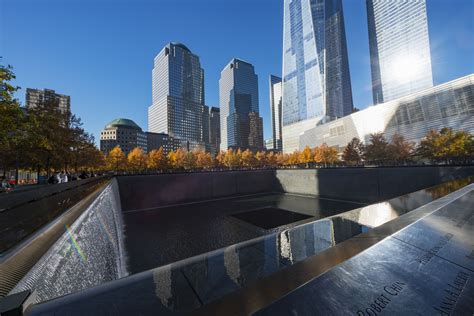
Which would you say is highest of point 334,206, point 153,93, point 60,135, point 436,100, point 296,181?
point 153,93

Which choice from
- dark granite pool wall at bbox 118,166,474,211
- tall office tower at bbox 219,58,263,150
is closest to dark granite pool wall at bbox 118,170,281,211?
dark granite pool wall at bbox 118,166,474,211

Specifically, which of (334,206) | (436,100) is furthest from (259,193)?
(436,100)

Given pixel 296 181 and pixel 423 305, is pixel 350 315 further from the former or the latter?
pixel 296 181

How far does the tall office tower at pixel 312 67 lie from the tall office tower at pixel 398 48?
42.1 feet

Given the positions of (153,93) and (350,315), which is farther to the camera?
(153,93)

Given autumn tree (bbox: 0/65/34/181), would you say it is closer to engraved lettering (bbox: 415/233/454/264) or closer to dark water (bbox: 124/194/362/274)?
dark water (bbox: 124/194/362/274)

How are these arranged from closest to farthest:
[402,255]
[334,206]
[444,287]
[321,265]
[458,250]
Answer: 1. [444,287]
2. [321,265]
3. [402,255]
4. [458,250]
5. [334,206]

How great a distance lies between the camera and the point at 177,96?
11794 centimetres

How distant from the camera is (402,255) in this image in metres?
2.35

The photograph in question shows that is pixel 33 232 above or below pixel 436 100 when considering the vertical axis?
below

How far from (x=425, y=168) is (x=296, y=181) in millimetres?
12878

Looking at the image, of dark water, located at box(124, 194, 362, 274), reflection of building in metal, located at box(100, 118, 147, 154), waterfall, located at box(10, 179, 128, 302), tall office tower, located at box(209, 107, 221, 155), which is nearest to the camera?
waterfall, located at box(10, 179, 128, 302)

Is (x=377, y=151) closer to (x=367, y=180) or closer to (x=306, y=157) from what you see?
(x=367, y=180)

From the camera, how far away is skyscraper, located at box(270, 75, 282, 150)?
159500 millimetres
